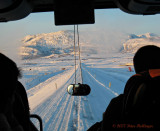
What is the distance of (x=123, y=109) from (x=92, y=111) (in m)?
5.27

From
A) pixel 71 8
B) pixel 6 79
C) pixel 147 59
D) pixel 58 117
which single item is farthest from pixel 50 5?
pixel 58 117

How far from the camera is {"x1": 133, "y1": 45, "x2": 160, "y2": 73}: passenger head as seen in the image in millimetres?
1677

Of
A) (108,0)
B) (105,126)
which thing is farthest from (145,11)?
(105,126)

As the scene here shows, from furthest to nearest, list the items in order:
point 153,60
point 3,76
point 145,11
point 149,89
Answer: point 145,11, point 153,60, point 149,89, point 3,76

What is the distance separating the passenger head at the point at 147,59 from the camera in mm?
1677

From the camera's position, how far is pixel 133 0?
2496 millimetres

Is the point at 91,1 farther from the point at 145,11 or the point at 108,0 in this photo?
the point at 145,11

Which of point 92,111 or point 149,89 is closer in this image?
point 149,89

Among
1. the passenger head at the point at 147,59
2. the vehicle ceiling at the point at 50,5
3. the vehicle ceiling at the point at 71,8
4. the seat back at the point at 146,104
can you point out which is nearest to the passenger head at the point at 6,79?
the seat back at the point at 146,104

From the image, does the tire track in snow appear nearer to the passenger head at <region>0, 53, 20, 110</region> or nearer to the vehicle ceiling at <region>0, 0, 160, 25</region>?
the vehicle ceiling at <region>0, 0, 160, 25</region>

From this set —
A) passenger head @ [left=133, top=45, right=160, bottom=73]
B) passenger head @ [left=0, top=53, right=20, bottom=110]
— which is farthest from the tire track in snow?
passenger head @ [left=0, top=53, right=20, bottom=110]

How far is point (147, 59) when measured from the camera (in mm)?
1705

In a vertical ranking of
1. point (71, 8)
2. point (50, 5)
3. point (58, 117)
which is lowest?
point (58, 117)

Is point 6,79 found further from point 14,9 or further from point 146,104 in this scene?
point 14,9
